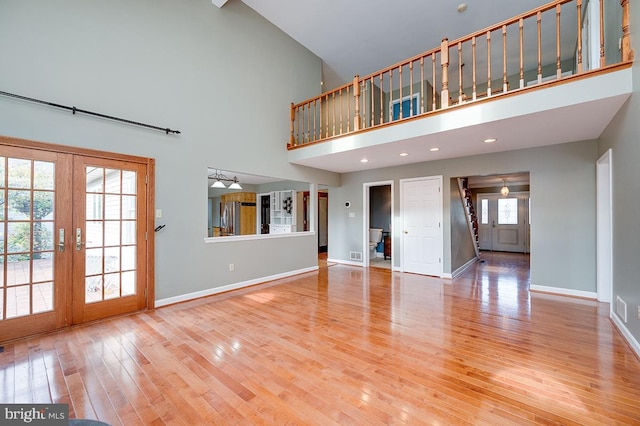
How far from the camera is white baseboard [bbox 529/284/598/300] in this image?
4082 mm

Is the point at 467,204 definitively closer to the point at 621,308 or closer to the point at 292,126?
the point at 621,308

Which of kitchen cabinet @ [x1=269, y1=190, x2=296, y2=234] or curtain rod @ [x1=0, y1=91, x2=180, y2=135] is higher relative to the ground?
curtain rod @ [x1=0, y1=91, x2=180, y2=135]

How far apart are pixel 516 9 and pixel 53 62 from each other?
669 cm

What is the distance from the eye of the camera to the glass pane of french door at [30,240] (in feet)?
8.87

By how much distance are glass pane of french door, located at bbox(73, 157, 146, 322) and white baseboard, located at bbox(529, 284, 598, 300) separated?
20.0ft

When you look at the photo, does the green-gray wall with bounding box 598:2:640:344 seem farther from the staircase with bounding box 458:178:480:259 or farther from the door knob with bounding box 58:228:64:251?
the door knob with bounding box 58:228:64:251

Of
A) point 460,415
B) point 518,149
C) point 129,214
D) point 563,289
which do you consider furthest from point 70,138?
point 563,289

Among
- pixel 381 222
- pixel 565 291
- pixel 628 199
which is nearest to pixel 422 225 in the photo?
pixel 565 291

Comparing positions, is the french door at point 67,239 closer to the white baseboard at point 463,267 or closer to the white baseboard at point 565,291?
the white baseboard at point 463,267

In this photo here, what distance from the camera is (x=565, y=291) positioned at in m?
4.27

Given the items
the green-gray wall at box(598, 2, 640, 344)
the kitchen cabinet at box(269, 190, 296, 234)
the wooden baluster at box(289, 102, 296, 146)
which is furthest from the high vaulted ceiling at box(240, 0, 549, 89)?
the kitchen cabinet at box(269, 190, 296, 234)

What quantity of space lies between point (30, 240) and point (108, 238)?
665 millimetres

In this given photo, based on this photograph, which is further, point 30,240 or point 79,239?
point 79,239

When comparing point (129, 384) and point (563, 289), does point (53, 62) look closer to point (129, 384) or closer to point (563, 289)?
point (129, 384)
